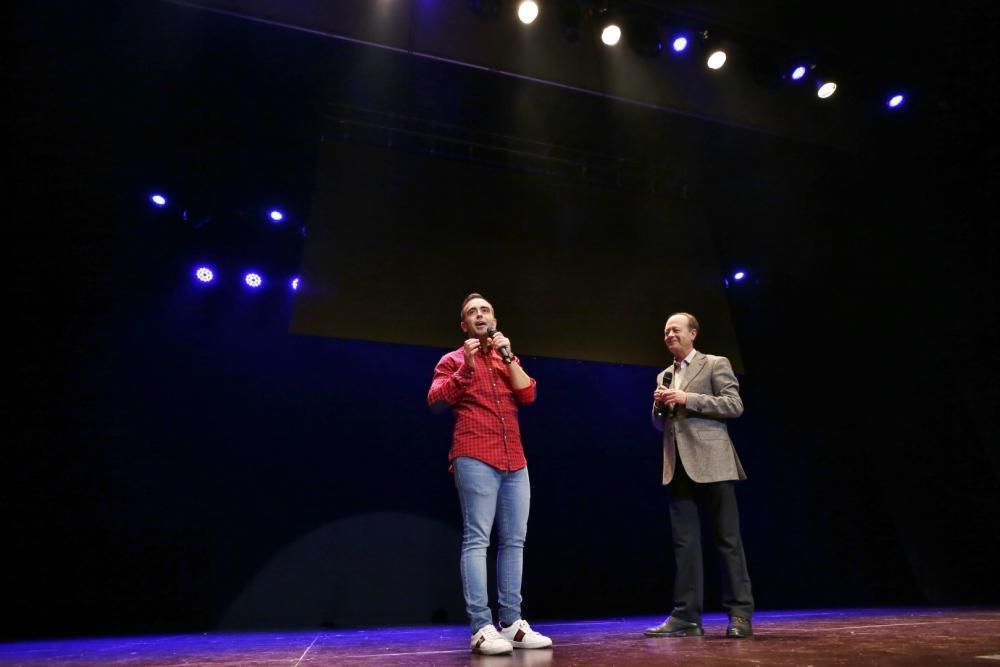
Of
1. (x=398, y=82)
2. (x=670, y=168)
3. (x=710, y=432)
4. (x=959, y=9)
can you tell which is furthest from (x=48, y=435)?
(x=959, y=9)

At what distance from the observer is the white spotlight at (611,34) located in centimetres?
392

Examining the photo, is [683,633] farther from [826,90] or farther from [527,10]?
[826,90]

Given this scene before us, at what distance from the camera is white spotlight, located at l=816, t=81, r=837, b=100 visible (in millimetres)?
4371

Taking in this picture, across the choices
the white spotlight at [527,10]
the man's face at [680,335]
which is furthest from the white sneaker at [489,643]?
the white spotlight at [527,10]

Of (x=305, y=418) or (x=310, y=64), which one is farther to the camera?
(x=305, y=418)

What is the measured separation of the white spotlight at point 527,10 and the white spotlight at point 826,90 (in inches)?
86.8

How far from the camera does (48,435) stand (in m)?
3.99

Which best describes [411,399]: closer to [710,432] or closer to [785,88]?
[710,432]

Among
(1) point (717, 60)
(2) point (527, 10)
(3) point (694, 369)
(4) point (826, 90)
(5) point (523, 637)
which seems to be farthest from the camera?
(4) point (826, 90)

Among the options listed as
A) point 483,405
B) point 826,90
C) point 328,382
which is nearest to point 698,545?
point 483,405

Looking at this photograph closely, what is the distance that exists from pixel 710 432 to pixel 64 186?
452 cm

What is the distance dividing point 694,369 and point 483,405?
973mm

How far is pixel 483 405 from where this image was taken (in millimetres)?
2098

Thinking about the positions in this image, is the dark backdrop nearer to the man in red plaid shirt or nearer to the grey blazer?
the grey blazer
